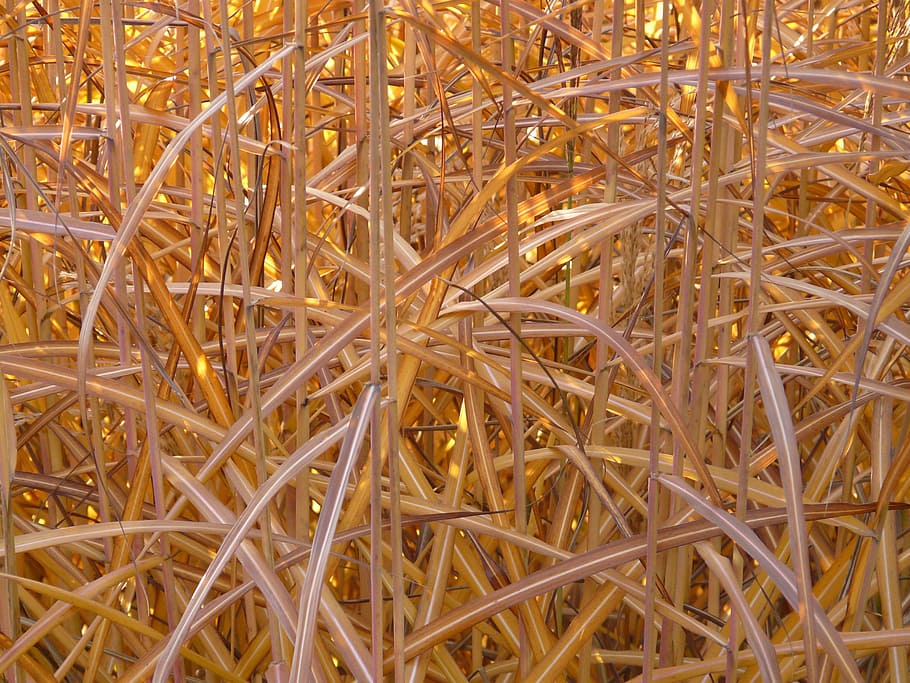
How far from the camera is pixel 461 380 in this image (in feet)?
2.23

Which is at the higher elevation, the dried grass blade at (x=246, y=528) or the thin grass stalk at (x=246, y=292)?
the thin grass stalk at (x=246, y=292)

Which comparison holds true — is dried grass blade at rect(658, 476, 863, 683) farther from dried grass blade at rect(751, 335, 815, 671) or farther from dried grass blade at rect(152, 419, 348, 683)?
dried grass blade at rect(152, 419, 348, 683)

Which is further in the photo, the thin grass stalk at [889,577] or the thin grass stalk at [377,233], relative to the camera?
the thin grass stalk at [889,577]

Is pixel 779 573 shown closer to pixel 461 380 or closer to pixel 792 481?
pixel 792 481

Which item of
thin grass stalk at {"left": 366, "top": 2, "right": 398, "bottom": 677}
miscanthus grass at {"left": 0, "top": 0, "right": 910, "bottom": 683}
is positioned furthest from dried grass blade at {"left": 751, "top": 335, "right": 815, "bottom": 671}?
thin grass stalk at {"left": 366, "top": 2, "right": 398, "bottom": 677}

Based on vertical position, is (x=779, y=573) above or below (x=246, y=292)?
below

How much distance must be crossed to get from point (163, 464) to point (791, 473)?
1.19 ft

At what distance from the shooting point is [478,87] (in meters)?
0.65

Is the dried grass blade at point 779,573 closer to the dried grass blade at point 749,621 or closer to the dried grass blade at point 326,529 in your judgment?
the dried grass blade at point 749,621

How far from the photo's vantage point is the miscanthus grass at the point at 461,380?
1.61 feet

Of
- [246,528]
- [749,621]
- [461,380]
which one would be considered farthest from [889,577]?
[246,528]

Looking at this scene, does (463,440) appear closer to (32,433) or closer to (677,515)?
(677,515)

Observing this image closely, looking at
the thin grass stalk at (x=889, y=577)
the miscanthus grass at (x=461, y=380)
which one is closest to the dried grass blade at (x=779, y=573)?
the miscanthus grass at (x=461, y=380)

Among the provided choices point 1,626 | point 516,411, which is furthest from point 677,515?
point 1,626
